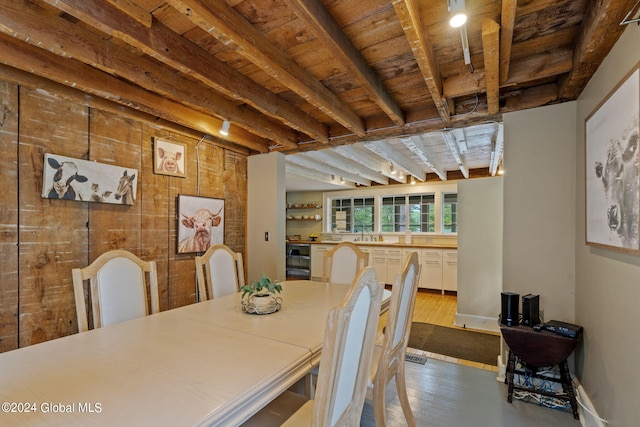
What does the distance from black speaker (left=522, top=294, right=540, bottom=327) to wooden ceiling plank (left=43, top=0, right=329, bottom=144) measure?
2367mm

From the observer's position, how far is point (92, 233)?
2.35 metres

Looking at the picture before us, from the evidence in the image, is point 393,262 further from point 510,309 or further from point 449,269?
point 510,309

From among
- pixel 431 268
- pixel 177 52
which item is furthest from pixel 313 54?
pixel 431 268

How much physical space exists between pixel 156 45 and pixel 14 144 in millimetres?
1268

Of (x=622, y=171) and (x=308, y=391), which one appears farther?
(x=308, y=391)

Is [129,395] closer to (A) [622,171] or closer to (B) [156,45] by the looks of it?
(B) [156,45]

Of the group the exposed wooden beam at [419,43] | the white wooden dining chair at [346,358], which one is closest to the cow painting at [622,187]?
the exposed wooden beam at [419,43]

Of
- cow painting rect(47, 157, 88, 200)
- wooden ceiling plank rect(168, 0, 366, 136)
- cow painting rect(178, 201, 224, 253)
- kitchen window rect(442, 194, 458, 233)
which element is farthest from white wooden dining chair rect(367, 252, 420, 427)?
kitchen window rect(442, 194, 458, 233)

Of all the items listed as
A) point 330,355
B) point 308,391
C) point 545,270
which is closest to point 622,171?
Answer: point 545,270

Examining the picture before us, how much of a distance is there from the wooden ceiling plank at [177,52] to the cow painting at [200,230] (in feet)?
3.79

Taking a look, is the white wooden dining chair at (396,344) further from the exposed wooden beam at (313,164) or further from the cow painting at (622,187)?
the exposed wooden beam at (313,164)

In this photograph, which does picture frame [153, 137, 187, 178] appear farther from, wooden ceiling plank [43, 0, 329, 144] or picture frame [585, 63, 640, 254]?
picture frame [585, 63, 640, 254]

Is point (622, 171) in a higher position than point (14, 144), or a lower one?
lower

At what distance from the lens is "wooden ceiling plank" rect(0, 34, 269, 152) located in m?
1.70
